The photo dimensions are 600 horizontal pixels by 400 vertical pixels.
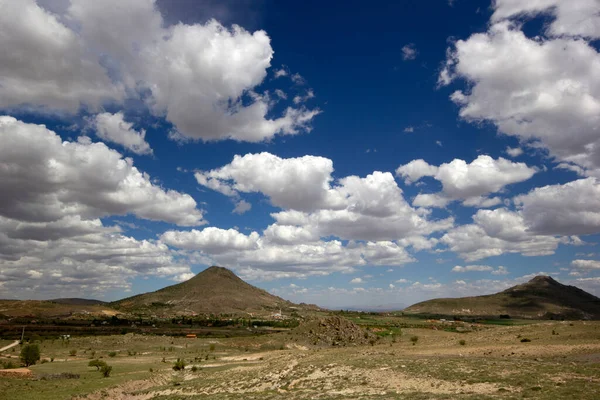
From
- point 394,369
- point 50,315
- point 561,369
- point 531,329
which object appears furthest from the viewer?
point 50,315

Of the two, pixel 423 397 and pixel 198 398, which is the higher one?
pixel 423 397

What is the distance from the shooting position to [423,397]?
2436cm

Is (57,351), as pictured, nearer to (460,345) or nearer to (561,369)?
(460,345)

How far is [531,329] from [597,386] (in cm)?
3691

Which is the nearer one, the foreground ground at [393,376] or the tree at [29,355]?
the foreground ground at [393,376]

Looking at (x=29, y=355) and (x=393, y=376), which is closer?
(x=393, y=376)

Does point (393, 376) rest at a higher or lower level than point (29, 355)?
higher

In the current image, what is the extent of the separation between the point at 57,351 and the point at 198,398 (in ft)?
203

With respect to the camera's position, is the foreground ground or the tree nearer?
the foreground ground

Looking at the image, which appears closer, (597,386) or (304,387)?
(597,386)

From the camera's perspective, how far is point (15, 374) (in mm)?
43062

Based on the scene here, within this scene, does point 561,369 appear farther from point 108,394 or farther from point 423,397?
point 108,394

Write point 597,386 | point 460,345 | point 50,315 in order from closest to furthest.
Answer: point 597,386, point 460,345, point 50,315

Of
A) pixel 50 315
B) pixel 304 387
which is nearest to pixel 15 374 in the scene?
pixel 304 387
